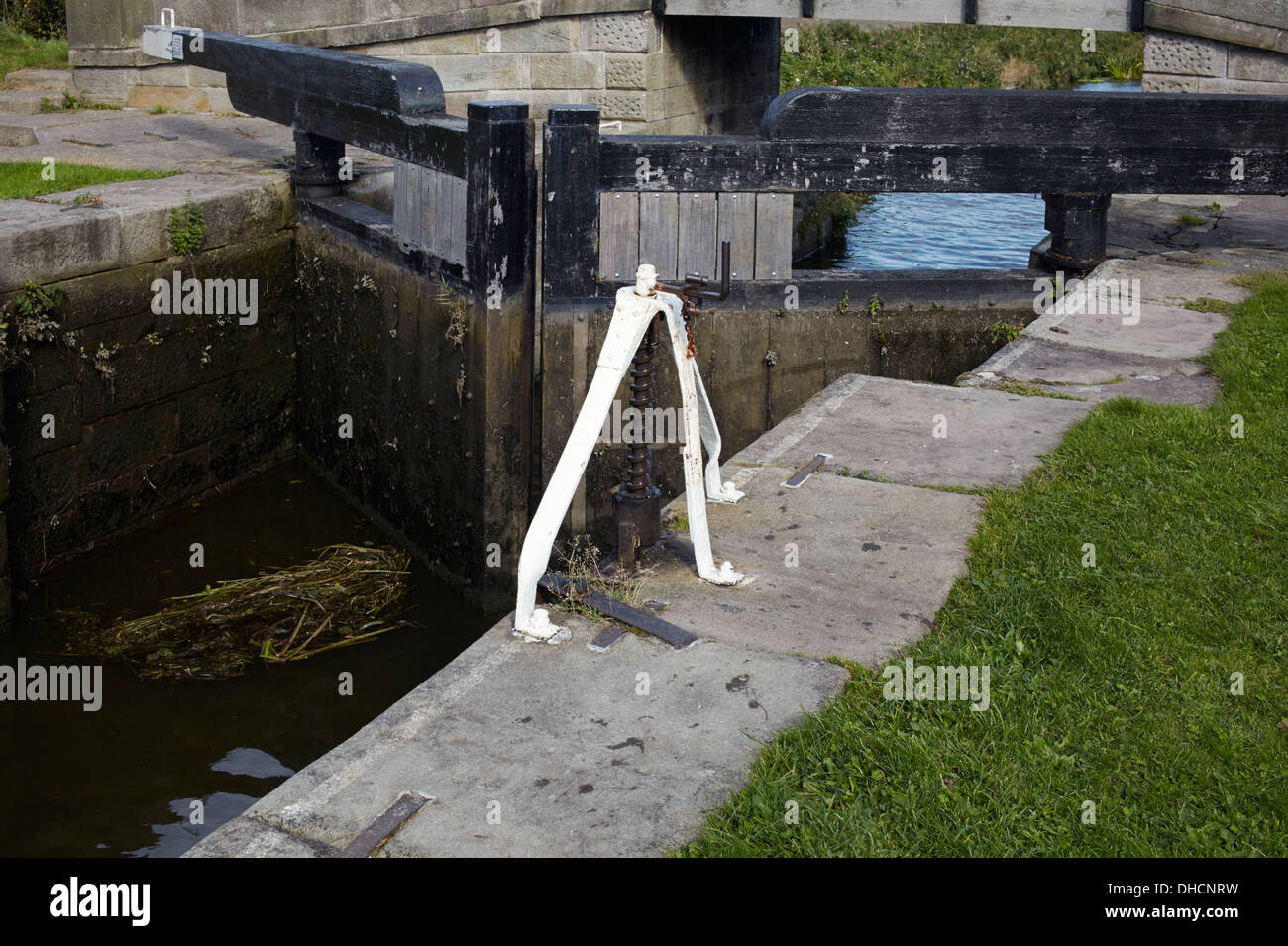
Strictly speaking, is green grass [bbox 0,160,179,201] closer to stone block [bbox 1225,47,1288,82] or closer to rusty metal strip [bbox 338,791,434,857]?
rusty metal strip [bbox 338,791,434,857]

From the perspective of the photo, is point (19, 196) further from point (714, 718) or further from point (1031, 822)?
point (1031, 822)

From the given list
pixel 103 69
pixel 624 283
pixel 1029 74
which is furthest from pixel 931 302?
pixel 1029 74

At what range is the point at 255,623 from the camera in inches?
263

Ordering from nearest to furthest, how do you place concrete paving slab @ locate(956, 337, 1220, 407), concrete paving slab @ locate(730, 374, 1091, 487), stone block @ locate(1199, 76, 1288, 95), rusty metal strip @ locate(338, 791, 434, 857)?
rusty metal strip @ locate(338, 791, 434, 857)
concrete paving slab @ locate(730, 374, 1091, 487)
concrete paving slab @ locate(956, 337, 1220, 407)
stone block @ locate(1199, 76, 1288, 95)

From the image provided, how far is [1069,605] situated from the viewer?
13.1 ft

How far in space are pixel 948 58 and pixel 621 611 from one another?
22663 millimetres

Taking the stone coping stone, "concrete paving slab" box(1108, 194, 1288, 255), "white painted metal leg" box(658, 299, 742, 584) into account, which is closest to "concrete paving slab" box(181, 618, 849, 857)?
"white painted metal leg" box(658, 299, 742, 584)

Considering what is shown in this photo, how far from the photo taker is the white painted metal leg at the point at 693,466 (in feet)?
13.6

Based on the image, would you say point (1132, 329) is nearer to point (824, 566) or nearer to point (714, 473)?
point (714, 473)

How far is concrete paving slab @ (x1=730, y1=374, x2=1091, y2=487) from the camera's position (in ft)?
16.7

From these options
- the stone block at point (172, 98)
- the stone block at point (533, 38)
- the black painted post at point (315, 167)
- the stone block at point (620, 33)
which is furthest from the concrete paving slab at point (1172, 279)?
the stone block at point (172, 98)

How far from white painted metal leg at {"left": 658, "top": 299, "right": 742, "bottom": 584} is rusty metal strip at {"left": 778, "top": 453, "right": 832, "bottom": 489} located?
80cm

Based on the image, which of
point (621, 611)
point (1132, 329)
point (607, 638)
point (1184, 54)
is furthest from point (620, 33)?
point (607, 638)

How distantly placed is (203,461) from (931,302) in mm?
4345
